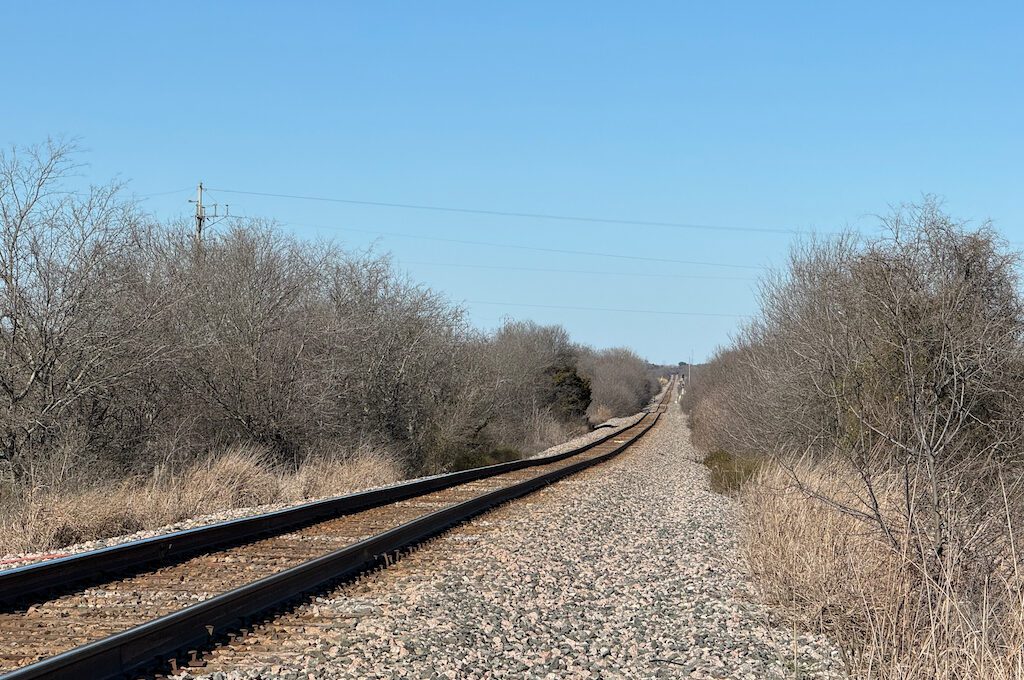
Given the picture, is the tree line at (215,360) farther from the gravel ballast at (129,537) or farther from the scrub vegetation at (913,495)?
the scrub vegetation at (913,495)

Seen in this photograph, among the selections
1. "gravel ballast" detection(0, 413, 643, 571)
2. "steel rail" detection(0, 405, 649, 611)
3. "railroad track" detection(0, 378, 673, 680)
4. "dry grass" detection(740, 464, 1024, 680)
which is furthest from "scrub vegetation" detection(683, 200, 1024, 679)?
"gravel ballast" detection(0, 413, 643, 571)

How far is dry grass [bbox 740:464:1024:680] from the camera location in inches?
247

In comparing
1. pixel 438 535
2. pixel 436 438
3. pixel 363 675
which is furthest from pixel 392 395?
pixel 363 675

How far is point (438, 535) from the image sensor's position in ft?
42.1

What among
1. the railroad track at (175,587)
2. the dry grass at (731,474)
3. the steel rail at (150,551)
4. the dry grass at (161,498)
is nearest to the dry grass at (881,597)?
the railroad track at (175,587)

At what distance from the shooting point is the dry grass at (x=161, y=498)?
11992 mm

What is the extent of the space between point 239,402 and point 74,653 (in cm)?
1875

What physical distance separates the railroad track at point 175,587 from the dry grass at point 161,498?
212 cm

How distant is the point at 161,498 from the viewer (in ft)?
47.6

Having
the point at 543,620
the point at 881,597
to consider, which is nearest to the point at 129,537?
the point at 543,620

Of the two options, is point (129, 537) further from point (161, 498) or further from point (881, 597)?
point (881, 597)

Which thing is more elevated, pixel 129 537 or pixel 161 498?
pixel 161 498

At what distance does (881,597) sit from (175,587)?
5894mm

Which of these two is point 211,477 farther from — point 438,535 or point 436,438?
point 436,438
